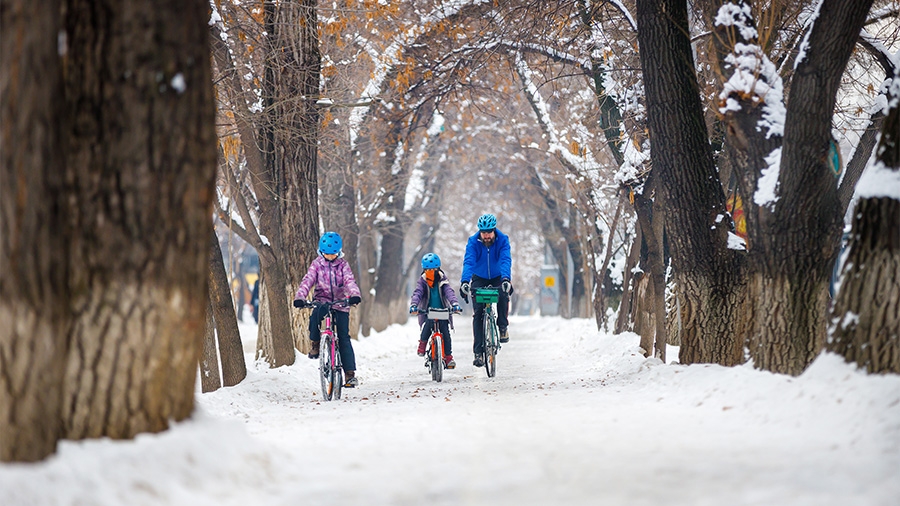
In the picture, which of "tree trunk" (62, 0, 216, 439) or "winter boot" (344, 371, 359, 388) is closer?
"tree trunk" (62, 0, 216, 439)

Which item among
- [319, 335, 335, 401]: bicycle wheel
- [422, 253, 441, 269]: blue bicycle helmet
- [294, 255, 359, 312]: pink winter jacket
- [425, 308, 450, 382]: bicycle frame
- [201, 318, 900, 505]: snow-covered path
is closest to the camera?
[201, 318, 900, 505]: snow-covered path

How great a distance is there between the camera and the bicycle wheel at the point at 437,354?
1365cm

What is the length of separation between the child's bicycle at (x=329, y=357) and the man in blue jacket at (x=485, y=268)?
2.58 metres

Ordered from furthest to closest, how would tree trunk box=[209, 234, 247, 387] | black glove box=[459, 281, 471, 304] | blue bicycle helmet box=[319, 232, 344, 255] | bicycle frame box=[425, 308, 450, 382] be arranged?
bicycle frame box=[425, 308, 450, 382] < black glove box=[459, 281, 471, 304] < tree trunk box=[209, 234, 247, 387] < blue bicycle helmet box=[319, 232, 344, 255]

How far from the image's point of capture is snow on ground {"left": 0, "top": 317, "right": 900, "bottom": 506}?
4836 mm

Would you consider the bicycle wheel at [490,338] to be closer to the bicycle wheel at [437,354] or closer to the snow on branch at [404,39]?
the bicycle wheel at [437,354]

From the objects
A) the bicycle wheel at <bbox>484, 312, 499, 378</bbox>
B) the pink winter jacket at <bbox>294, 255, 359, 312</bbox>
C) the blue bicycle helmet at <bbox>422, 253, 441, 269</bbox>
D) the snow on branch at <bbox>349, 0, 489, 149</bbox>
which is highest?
the snow on branch at <bbox>349, 0, 489, 149</bbox>

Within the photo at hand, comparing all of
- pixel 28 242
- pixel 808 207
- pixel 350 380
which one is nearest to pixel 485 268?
pixel 350 380

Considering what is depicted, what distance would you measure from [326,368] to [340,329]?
490 millimetres

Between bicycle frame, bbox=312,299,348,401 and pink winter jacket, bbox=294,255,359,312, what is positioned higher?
pink winter jacket, bbox=294,255,359,312

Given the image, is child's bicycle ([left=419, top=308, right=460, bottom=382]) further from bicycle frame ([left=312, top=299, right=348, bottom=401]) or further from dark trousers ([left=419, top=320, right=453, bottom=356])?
bicycle frame ([left=312, top=299, right=348, bottom=401])

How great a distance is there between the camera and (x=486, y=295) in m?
13.5

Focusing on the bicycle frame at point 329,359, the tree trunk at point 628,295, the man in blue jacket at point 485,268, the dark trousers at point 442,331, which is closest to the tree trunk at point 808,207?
the bicycle frame at point 329,359

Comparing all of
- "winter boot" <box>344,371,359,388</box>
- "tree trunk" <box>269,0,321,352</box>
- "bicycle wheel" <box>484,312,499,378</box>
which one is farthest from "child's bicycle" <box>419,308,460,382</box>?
"tree trunk" <box>269,0,321,352</box>
